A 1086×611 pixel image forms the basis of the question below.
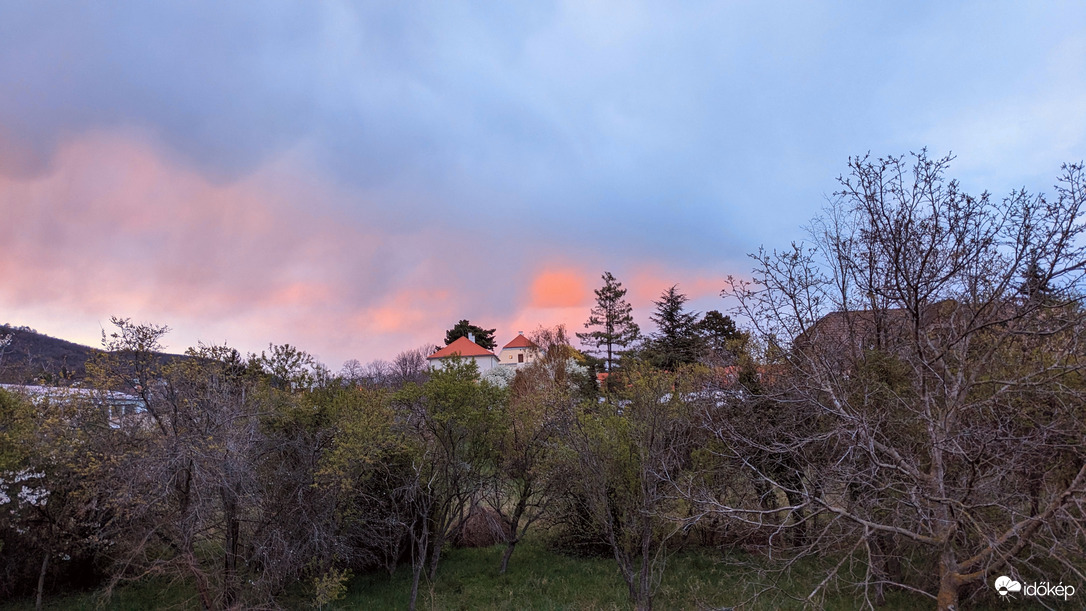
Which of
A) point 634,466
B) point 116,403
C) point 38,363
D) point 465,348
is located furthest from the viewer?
point 465,348

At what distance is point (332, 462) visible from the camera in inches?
418

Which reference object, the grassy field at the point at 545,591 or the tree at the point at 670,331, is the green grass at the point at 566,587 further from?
the tree at the point at 670,331

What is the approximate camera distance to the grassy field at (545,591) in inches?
438

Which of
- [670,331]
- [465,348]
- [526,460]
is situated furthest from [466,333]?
[526,460]

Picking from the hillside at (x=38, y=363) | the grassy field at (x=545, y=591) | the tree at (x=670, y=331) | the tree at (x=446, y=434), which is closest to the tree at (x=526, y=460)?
the tree at (x=446, y=434)

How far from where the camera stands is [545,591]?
40.9 feet

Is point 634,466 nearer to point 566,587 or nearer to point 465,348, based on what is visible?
point 566,587

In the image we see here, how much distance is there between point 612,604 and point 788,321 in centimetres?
655

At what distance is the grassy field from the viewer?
438 inches

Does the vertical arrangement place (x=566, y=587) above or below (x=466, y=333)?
below

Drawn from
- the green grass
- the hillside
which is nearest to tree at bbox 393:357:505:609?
the green grass

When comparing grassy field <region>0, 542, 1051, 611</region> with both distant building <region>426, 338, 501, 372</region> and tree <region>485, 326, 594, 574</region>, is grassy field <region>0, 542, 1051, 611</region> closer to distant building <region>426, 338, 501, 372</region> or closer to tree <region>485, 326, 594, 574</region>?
tree <region>485, 326, 594, 574</region>

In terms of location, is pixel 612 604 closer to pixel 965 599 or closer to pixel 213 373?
pixel 965 599

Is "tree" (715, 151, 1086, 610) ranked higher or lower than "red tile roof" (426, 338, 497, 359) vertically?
lower
